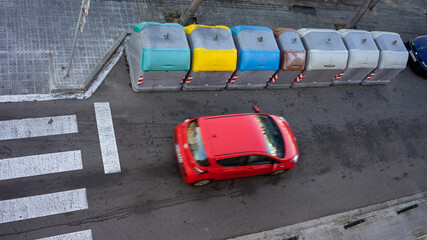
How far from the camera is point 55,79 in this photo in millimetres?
10172

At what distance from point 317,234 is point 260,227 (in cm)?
171

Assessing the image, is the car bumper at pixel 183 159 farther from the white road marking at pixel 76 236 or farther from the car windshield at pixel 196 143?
the white road marking at pixel 76 236

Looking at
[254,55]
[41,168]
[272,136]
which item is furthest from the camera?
[254,55]

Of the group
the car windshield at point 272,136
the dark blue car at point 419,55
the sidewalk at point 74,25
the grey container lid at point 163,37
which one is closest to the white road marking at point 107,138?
the sidewalk at point 74,25

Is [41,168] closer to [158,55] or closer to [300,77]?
[158,55]

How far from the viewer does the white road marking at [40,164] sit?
28.5ft

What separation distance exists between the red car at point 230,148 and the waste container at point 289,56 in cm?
254

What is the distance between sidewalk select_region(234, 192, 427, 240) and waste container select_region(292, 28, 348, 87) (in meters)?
4.65

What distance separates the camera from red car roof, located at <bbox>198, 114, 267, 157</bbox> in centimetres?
888

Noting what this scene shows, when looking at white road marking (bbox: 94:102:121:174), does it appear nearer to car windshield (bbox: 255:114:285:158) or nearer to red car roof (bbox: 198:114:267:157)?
red car roof (bbox: 198:114:267:157)

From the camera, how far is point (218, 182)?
9953 mm

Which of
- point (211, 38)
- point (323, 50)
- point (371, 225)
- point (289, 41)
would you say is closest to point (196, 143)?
point (211, 38)

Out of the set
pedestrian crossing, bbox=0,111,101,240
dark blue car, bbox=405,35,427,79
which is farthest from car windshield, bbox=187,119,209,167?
dark blue car, bbox=405,35,427,79

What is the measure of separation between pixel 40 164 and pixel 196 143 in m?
4.01
